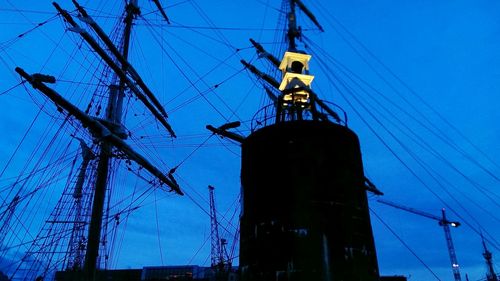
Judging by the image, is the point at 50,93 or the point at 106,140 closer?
the point at 50,93

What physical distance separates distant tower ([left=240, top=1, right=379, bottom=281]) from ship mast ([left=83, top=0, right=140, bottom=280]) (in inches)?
648

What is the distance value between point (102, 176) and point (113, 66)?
8119mm

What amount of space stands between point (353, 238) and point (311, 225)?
1120 mm

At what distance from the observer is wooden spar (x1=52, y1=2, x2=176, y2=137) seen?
86.4ft

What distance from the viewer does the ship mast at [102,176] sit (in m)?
23.3

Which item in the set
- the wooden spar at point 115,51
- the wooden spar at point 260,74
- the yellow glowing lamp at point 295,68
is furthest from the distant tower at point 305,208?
the wooden spar at point 260,74

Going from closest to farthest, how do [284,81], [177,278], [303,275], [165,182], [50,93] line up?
[303,275] → [284,81] → [50,93] → [165,182] → [177,278]

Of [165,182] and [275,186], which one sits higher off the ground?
[165,182]

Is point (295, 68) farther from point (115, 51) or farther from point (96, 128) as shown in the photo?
point (115, 51)

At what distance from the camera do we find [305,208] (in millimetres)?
9133

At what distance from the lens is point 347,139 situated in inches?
413

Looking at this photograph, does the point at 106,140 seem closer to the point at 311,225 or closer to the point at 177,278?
the point at 311,225

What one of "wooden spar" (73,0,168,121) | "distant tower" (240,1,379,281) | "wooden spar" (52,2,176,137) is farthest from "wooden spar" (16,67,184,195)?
"distant tower" (240,1,379,281)

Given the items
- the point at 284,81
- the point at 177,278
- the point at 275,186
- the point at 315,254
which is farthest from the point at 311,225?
the point at 177,278
